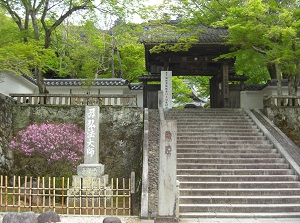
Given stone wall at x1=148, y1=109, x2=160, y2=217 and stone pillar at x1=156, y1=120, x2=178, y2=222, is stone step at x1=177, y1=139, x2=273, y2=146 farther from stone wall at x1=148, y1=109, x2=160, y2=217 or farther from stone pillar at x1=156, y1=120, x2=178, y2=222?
stone pillar at x1=156, y1=120, x2=178, y2=222

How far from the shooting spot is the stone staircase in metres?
8.77

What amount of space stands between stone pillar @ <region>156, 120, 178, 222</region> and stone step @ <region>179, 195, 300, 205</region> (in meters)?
1.65

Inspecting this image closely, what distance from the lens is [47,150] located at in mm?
13680

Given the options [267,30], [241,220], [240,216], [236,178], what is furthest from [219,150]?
[267,30]

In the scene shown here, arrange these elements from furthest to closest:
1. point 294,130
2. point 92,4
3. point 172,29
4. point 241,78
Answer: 1. point 241,78
2. point 172,29
3. point 92,4
4. point 294,130

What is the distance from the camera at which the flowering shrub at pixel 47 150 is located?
1361 centimetres

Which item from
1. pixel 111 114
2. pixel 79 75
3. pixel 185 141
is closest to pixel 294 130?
pixel 185 141

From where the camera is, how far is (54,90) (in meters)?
22.0

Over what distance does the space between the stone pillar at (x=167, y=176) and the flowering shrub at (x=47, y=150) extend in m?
6.88

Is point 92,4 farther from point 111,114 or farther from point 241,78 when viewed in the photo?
point 241,78

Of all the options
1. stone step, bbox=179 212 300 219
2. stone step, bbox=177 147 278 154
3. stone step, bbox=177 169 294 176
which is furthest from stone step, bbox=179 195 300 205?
stone step, bbox=177 147 278 154

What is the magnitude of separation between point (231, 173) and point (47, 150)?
25.3 feet

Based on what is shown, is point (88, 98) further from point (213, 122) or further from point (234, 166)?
point (234, 166)

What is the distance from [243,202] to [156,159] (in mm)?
3257
